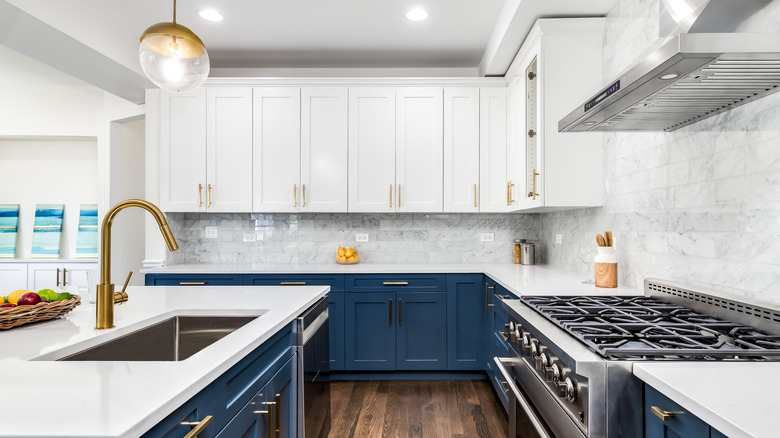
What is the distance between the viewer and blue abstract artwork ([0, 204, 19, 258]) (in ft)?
15.9

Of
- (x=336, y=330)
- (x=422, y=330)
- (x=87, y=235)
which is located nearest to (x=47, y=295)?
(x=336, y=330)

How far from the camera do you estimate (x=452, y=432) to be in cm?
256

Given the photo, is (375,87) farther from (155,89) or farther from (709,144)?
(709,144)

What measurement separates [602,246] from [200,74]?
223 cm

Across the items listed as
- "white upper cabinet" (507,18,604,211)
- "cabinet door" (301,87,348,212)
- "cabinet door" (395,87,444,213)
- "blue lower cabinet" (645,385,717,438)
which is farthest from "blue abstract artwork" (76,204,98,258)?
"blue lower cabinet" (645,385,717,438)

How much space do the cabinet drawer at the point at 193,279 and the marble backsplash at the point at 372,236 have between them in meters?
0.51

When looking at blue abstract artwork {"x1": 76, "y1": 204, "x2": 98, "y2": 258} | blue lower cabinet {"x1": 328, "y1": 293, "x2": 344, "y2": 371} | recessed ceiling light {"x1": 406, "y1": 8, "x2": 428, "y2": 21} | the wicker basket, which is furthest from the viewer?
blue abstract artwork {"x1": 76, "y1": 204, "x2": 98, "y2": 258}

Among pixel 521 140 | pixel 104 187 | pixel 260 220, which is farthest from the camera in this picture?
pixel 104 187

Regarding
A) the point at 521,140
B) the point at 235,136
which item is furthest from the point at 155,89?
the point at 521,140

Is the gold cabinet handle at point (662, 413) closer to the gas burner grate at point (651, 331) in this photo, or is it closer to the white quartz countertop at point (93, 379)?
the gas burner grate at point (651, 331)

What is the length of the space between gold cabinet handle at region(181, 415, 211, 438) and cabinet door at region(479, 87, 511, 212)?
9.90 feet

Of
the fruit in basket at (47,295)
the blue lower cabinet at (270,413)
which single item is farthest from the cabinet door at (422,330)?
the fruit in basket at (47,295)

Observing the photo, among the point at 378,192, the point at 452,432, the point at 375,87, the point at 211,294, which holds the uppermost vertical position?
the point at 375,87

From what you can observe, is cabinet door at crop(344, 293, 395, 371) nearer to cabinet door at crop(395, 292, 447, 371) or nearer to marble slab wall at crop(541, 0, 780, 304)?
cabinet door at crop(395, 292, 447, 371)
